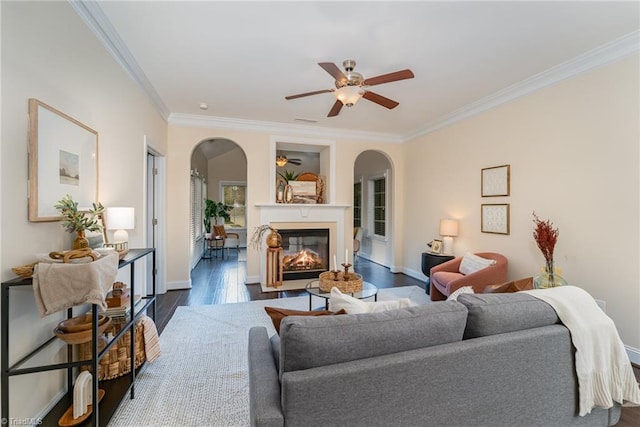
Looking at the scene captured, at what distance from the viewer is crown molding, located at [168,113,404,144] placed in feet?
14.8

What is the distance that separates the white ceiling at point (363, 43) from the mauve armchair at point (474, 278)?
83.2 inches

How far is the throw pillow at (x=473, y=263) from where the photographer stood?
137 inches

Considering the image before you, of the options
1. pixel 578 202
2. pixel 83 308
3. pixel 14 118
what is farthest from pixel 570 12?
pixel 83 308

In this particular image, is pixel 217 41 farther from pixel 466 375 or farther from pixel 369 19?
pixel 466 375

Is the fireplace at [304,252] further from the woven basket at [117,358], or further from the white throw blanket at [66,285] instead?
the white throw blanket at [66,285]

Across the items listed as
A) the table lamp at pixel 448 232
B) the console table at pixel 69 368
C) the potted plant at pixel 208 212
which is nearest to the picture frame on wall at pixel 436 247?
the table lamp at pixel 448 232

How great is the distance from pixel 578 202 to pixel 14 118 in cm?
450

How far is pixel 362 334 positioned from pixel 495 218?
3.42 metres

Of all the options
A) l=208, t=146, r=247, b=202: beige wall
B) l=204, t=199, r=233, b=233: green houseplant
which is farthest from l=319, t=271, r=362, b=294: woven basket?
l=208, t=146, r=247, b=202: beige wall

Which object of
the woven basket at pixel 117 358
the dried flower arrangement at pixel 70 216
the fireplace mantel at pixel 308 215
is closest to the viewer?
the dried flower arrangement at pixel 70 216

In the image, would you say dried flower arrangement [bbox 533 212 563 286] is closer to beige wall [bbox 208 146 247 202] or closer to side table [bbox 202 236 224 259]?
side table [bbox 202 236 224 259]

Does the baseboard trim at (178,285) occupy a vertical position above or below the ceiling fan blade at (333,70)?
below

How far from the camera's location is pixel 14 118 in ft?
4.66

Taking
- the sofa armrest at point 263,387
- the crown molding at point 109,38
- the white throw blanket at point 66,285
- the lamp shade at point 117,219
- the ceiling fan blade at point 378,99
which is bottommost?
the sofa armrest at point 263,387
